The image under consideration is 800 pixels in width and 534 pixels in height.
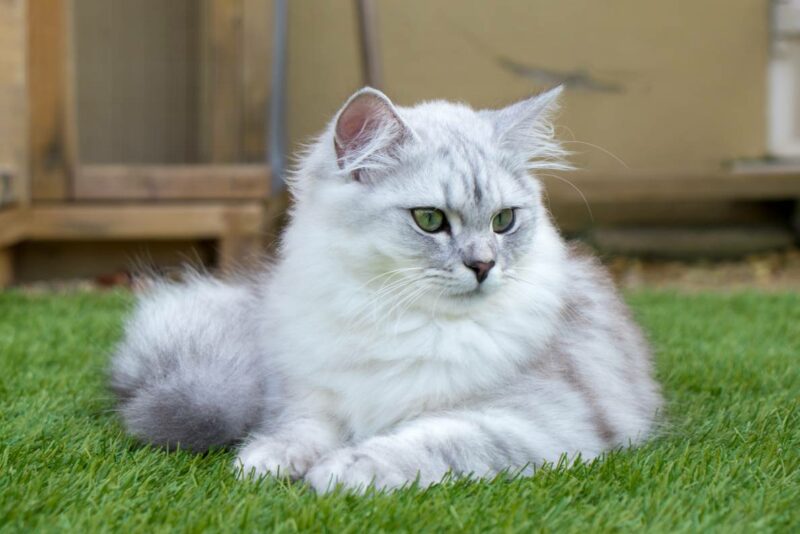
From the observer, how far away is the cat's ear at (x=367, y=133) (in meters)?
1.91

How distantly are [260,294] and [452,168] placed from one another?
746 mm

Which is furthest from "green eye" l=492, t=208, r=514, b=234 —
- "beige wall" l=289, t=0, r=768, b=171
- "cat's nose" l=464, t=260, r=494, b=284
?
"beige wall" l=289, t=0, r=768, b=171

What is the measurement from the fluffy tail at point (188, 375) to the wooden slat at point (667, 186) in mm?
3029

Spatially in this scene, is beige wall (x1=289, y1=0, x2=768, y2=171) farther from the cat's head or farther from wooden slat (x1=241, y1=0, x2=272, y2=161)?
the cat's head

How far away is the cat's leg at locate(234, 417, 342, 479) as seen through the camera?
1.79 meters

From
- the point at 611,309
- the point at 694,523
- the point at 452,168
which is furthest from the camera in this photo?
the point at 611,309

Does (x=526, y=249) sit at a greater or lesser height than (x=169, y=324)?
greater

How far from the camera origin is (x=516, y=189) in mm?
1995

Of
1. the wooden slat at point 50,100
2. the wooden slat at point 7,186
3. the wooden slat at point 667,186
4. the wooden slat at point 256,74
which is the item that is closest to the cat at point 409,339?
the wooden slat at point 7,186

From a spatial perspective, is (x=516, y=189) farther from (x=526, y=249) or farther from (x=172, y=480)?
(x=172, y=480)

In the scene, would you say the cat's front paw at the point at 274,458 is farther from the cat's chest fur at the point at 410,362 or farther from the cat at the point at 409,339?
the cat's chest fur at the point at 410,362

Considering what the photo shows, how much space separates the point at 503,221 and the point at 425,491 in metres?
0.61

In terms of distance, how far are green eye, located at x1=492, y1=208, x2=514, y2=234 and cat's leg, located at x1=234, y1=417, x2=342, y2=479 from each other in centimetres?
54

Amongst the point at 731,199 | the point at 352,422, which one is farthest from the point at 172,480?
the point at 731,199
